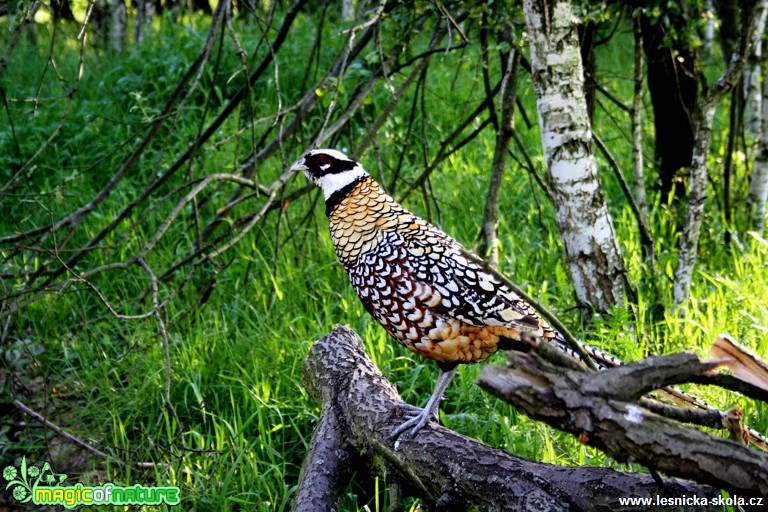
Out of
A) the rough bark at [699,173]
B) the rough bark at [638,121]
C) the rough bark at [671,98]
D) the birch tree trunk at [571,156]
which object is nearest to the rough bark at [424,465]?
the birch tree trunk at [571,156]

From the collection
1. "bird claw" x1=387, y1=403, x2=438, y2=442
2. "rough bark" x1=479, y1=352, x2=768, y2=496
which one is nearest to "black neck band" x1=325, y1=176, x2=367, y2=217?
"bird claw" x1=387, y1=403, x2=438, y2=442

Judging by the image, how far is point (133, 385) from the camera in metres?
4.41

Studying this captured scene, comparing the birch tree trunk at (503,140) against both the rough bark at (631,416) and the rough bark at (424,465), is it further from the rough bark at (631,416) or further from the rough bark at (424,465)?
the rough bark at (631,416)

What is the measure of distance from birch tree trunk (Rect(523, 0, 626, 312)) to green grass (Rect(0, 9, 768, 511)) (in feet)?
0.80

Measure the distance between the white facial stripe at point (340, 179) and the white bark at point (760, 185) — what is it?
3.24 m

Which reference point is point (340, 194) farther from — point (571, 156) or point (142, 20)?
point (142, 20)

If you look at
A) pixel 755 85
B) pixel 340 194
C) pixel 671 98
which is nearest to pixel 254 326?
pixel 340 194

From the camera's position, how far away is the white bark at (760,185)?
5398 millimetres

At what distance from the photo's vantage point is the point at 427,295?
3326 millimetres

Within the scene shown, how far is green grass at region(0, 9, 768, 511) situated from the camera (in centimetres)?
367

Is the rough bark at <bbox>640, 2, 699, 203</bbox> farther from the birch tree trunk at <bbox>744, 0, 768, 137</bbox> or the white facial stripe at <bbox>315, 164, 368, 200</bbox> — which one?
the white facial stripe at <bbox>315, 164, 368, 200</bbox>

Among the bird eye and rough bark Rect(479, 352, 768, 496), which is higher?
the bird eye

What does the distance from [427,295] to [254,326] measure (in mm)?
1845

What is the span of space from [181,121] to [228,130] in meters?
0.76
